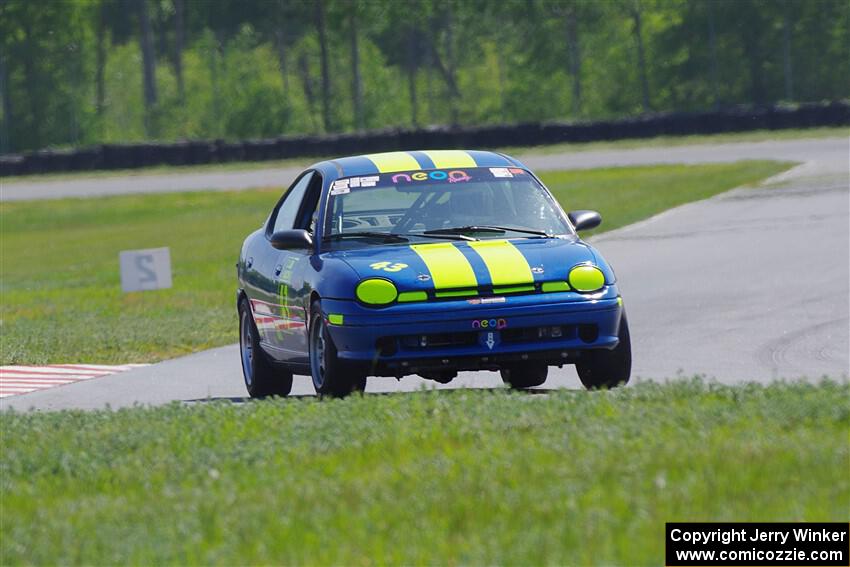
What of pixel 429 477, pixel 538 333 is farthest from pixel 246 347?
pixel 429 477

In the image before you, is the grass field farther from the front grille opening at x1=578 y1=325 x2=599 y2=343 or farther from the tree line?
the front grille opening at x1=578 y1=325 x2=599 y2=343

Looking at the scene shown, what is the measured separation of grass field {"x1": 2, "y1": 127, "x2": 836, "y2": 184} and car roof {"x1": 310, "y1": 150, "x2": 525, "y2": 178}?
124 feet

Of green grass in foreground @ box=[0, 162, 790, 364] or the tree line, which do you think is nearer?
green grass in foreground @ box=[0, 162, 790, 364]

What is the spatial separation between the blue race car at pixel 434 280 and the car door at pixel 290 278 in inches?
0.6

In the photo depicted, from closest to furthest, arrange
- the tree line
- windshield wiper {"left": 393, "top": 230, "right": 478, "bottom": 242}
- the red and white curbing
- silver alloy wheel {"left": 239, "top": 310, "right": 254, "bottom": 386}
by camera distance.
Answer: windshield wiper {"left": 393, "top": 230, "right": 478, "bottom": 242}
silver alloy wheel {"left": 239, "top": 310, "right": 254, "bottom": 386}
the red and white curbing
the tree line

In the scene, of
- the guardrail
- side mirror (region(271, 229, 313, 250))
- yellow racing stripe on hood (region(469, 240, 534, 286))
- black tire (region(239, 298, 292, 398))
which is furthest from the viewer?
the guardrail

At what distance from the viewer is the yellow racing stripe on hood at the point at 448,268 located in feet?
31.3

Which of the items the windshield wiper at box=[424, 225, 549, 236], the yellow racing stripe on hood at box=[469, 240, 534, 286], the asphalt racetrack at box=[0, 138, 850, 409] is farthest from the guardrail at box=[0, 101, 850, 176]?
the yellow racing stripe on hood at box=[469, 240, 534, 286]

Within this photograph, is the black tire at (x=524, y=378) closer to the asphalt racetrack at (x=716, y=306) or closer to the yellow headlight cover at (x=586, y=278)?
the asphalt racetrack at (x=716, y=306)

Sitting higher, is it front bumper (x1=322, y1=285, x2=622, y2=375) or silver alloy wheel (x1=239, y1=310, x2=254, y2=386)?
front bumper (x1=322, y1=285, x2=622, y2=375)

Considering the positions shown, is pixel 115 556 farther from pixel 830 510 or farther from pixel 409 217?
pixel 409 217

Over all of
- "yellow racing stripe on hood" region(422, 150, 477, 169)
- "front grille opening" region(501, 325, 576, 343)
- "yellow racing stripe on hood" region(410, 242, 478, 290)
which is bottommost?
"front grille opening" region(501, 325, 576, 343)

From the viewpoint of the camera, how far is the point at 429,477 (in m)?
6.36

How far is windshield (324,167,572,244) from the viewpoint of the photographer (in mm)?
10523
